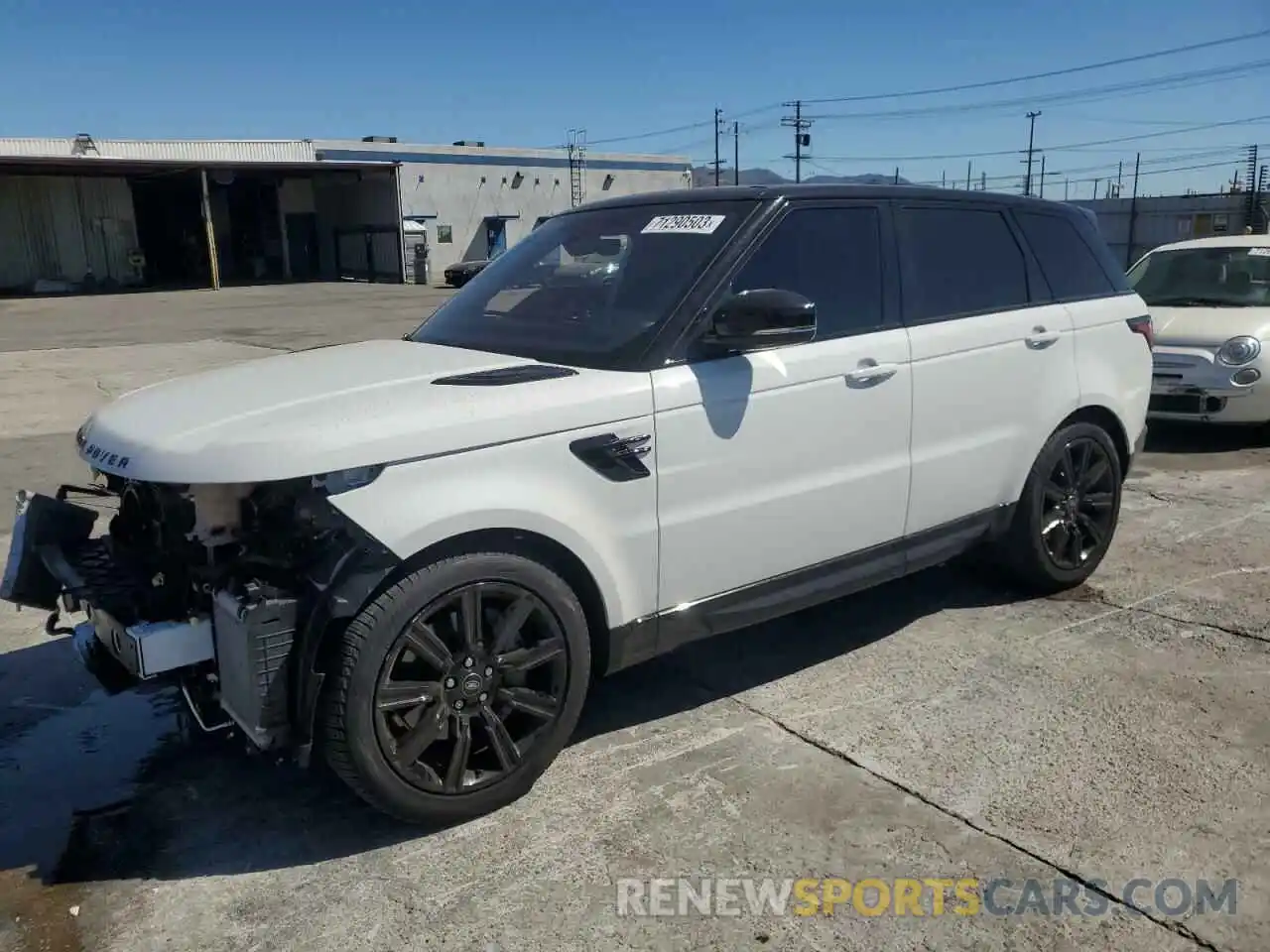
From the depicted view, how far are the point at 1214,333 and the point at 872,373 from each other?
5844 mm

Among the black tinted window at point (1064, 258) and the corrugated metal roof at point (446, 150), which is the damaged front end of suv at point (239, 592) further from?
the corrugated metal roof at point (446, 150)

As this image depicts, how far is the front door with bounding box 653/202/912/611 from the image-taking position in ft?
11.3

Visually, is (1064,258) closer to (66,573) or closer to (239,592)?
(239,592)

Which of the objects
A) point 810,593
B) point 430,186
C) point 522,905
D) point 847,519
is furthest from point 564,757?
point 430,186

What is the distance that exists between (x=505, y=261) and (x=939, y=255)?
6.10ft

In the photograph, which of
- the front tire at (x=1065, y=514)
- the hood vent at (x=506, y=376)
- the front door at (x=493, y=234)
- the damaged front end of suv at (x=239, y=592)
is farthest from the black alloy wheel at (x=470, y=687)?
the front door at (x=493, y=234)

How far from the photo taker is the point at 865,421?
12.9 feet

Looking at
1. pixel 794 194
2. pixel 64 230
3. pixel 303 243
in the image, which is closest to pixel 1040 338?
pixel 794 194

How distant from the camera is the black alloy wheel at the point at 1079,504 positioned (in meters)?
4.83

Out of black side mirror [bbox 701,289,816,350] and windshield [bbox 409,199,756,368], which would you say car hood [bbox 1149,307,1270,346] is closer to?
windshield [bbox 409,199,756,368]

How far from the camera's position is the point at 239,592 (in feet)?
9.30

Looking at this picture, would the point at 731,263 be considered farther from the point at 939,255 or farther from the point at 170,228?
the point at 170,228

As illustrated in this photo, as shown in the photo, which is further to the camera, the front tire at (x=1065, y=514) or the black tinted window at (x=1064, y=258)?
the black tinted window at (x=1064, y=258)

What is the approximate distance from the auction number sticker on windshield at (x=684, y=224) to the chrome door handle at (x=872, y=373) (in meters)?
0.76
